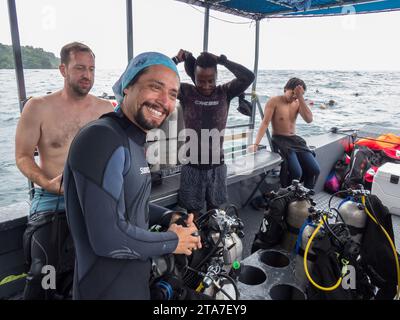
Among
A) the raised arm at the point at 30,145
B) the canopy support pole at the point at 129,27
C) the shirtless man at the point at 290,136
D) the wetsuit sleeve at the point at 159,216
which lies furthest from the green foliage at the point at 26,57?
the shirtless man at the point at 290,136

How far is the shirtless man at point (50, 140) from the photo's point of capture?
1605mm

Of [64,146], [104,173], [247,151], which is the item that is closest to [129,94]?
[104,173]

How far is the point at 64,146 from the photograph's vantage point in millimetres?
1946

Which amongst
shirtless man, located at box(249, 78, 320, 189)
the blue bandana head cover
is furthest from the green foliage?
shirtless man, located at box(249, 78, 320, 189)

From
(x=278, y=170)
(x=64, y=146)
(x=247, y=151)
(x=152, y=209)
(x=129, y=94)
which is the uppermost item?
(x=129, y=94)

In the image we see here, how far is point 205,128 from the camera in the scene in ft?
8.04

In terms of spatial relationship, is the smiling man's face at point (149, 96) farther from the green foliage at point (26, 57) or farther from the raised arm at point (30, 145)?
the green foliage at point (26, 57)

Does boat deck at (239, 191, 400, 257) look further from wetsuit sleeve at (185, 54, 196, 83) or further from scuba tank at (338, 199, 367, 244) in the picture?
wetsuit sleeve at (185, 54, 196, 83)

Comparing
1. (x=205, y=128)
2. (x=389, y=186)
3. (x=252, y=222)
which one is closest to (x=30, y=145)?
(x=205, y=128)

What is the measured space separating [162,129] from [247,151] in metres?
1.66

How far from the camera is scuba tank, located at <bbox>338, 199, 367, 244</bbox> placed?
2.03 metres

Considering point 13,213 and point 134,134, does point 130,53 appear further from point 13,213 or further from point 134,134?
point 134,134

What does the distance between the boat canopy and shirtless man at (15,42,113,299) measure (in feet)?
6.31

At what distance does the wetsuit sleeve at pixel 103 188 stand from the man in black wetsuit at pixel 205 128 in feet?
4.93
